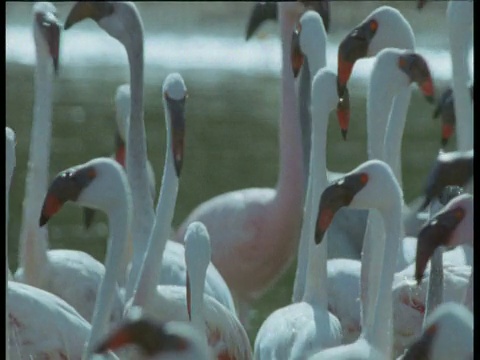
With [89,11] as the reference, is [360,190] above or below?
below

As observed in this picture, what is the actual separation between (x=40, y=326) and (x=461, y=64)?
2139mm

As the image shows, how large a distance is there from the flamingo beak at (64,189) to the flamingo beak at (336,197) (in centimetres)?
82

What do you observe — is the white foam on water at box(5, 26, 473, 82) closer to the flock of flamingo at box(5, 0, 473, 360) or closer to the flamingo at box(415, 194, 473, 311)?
the flock of flamingo at box(5, 0, 473, 360)

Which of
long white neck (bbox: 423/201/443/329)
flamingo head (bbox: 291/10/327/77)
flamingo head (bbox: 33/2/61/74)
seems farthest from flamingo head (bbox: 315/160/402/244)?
A: flamingo head (bbox: 33/2/61/74)

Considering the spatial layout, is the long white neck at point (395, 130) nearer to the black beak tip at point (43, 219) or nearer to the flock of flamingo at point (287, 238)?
the flock of flamingo at point (287, 238)

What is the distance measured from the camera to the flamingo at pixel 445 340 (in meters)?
3.82

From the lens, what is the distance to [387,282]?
4.73m

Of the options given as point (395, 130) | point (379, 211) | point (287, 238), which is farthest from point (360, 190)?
point (287, 238)

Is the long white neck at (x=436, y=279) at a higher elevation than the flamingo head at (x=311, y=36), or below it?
below

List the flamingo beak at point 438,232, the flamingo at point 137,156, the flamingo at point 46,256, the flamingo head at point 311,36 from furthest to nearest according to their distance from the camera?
the flamingo head at point 311,36 < the flamingo at point 137,156 < the flamingo at point 46,256 < the flamingo beak at point 438,232

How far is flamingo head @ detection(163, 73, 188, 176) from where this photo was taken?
212 inches

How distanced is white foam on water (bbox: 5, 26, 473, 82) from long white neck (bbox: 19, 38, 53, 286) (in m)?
14.8

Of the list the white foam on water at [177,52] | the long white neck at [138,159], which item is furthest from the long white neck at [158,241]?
the white foam on water at [177,52]

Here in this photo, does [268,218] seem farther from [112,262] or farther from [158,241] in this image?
[112,262]
